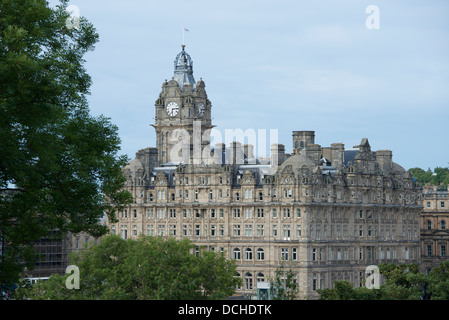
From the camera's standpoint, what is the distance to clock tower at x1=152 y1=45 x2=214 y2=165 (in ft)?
623

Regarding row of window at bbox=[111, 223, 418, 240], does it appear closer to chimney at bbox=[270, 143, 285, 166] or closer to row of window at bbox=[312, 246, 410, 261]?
row of window at bbox=[312, 246, 410, 261]

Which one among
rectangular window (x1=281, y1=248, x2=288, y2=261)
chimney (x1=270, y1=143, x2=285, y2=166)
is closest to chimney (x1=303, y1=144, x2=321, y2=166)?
chimney (x1=270, y1=143, x2=285, y2=166)

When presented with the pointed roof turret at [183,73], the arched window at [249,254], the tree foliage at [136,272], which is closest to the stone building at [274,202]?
the arched window at [249,254]

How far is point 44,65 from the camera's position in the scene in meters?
64.1

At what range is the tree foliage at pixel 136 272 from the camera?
4052 inches

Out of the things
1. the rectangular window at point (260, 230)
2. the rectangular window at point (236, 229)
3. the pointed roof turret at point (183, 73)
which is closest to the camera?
the rectangular window at point (260, 230)

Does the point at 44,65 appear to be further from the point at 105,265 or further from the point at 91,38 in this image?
the point at 105,265

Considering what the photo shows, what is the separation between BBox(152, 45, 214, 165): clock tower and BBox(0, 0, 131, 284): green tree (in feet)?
377

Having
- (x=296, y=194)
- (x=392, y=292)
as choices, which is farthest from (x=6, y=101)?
(x=296, y=194)

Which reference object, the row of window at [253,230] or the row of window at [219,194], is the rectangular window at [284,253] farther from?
the row of window at [219,194]

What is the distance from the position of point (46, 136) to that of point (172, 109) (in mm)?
130840

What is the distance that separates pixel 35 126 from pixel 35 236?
862 cm

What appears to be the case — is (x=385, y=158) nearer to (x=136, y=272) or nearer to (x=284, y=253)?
(x=284, y=253)

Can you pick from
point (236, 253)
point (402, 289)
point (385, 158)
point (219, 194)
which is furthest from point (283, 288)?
point (385, 158)
